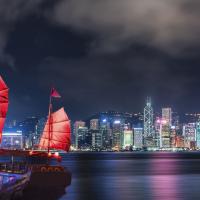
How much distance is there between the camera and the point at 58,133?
86.3 meters

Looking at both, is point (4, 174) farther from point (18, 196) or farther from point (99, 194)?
point (99, 194)

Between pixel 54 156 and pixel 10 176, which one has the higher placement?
pixel 54 156

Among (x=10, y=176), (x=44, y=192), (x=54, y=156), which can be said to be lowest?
(x=44, y=192)

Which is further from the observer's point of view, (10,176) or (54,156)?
(54,156)

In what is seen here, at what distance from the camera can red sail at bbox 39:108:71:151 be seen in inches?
3366

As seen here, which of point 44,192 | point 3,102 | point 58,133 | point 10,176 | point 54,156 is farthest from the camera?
point 58,133

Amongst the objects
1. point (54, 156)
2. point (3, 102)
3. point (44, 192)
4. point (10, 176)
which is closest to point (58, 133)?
point (54, 156)

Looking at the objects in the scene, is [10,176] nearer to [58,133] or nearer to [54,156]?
[54,156]

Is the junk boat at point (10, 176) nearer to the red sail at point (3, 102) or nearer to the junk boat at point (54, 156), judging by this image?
the red sail at point (3, 102)

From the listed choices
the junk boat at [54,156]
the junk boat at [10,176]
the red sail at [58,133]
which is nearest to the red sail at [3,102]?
the junk boat at [10,176]

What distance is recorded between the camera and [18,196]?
169 feet

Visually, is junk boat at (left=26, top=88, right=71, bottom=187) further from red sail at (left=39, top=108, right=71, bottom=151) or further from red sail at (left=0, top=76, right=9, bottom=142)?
red sail at (left=0, top=76, right=9, bottom=142)

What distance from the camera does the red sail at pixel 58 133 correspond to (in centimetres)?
8550

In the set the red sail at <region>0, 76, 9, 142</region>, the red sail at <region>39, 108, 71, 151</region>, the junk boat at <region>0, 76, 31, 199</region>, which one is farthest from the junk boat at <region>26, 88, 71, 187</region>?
the red sail at <region>0, 76, 9, 142</region>
